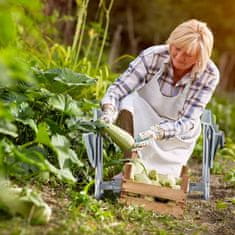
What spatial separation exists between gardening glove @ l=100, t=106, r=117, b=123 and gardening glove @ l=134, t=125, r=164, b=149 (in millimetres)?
180

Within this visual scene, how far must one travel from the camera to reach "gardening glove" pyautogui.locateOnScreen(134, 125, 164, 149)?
Result: 153 inches

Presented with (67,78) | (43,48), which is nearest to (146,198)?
(67,78)

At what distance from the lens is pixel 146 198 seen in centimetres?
377

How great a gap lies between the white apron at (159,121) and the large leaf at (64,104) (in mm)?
587

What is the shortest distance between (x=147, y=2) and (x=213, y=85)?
7.37 meters

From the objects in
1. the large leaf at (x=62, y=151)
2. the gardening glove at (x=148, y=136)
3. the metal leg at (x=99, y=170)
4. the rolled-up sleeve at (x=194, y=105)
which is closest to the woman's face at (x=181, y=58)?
the rolled-up sleeve at (x=194, y=105)

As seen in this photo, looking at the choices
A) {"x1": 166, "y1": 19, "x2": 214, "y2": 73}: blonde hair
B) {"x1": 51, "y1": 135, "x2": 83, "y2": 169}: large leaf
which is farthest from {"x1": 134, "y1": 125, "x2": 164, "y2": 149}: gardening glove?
{"x1": 51, "y1": 135, "x2": 83, "y2": 169}: large leaf

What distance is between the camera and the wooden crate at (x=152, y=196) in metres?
3.72

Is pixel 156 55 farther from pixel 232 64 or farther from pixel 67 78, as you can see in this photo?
pixel 232 64

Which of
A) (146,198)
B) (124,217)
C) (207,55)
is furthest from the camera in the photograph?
(207,55)

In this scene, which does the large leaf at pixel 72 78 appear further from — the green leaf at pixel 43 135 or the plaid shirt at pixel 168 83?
the green leaf at pixel 43 135

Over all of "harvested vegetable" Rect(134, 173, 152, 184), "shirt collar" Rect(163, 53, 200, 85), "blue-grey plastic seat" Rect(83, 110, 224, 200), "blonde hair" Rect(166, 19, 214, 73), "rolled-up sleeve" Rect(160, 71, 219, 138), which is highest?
"blonde hair" Rect(166, 19, 214, 73)

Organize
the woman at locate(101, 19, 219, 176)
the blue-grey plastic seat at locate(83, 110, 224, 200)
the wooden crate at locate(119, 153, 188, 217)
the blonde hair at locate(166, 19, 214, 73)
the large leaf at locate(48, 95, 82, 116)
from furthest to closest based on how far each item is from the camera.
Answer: the woman at locate(101, 19, 219, 176)
the blonde hair at locate(166, 19, 214, 73)
the blue-grey plastic seat at locate(83, 110, 224, 200)
the wooden crate at locate(119, 153, 188, 217)
the large leaf at locate(48, 95, 82, 116)

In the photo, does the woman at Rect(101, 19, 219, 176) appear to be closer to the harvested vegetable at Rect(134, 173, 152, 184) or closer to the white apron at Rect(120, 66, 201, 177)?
the white apron at Rect(120, 66, 201, 177)
